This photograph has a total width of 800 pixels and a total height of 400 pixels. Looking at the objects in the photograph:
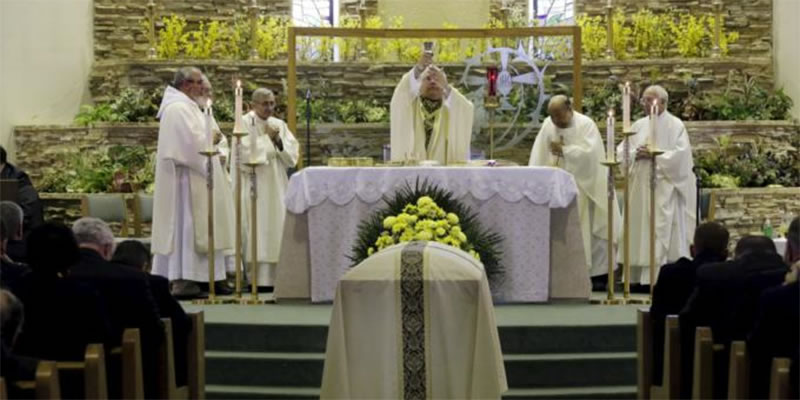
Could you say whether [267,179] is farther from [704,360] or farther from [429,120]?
[704,360]

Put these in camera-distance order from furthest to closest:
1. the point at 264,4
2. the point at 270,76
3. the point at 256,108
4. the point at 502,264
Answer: the point at 264,4 < the point at 270,76 < the point at 256,108 < the point at 502,264

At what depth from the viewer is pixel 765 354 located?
5980 mm

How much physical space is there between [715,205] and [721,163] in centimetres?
95

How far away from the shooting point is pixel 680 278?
754 centimetres

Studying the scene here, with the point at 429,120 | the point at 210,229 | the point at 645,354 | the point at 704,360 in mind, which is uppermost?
the point at 429,120

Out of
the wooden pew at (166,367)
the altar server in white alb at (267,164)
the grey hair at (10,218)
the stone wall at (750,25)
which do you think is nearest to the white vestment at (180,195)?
the altar server in white alb at (267,164)

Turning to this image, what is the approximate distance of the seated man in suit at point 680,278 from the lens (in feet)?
24.1

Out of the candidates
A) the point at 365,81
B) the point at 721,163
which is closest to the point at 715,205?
the point at 721,163

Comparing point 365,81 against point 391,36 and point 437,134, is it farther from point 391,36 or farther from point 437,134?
point 437,134

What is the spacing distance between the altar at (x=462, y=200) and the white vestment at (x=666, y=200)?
1625 mm

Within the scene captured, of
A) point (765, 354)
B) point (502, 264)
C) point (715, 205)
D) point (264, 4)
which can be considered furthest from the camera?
point (264, 4)

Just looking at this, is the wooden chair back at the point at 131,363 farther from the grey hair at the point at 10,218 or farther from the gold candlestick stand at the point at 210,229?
the gold candlestick stand at the point at 210,229

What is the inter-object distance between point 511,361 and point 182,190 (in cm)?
348

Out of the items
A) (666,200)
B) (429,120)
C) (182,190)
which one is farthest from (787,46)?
(182,190)
